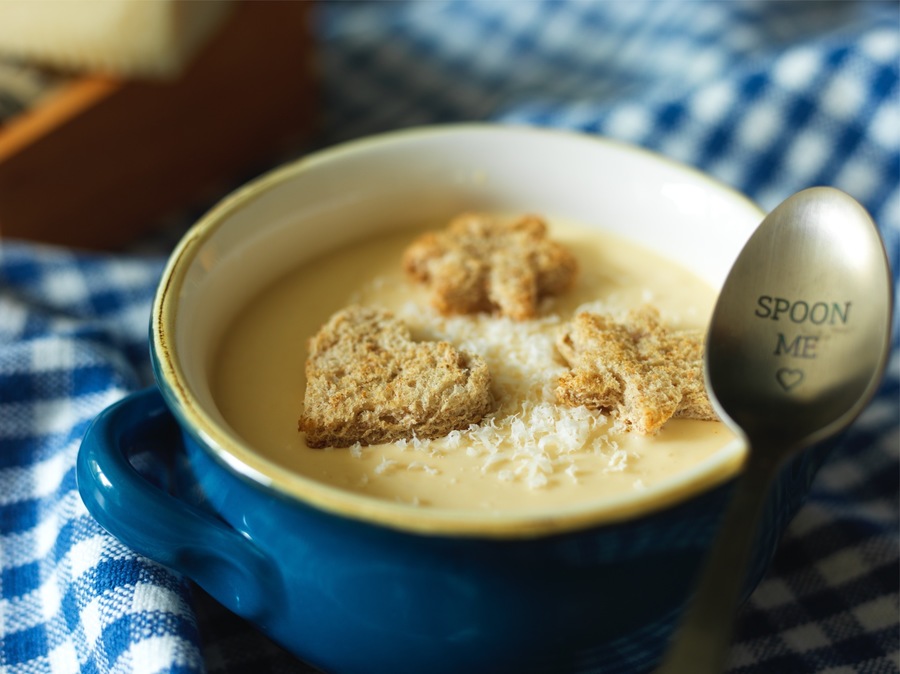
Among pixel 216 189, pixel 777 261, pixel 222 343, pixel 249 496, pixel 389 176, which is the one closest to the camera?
pixel 249 496

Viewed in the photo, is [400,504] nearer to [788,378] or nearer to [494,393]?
[494,393]

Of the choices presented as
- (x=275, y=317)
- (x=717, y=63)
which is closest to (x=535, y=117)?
(x=717, y=63)

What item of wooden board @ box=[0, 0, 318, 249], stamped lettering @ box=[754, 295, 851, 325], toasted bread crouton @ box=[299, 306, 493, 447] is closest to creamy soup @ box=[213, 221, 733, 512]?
toasted bread crouton @ box=[299, 306, 493, 447]

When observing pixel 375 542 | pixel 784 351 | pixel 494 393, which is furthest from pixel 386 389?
pixel 784 351

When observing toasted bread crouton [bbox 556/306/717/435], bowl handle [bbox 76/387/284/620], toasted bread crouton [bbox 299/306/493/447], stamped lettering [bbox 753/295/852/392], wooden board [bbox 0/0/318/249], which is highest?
stamped lettering [bbox 753/295/852/392]

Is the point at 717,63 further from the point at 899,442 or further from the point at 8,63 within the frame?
the point at 8,63

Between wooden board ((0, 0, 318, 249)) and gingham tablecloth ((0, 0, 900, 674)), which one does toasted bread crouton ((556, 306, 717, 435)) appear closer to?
gingham tablecloth ((0, 0, 900, 674))
